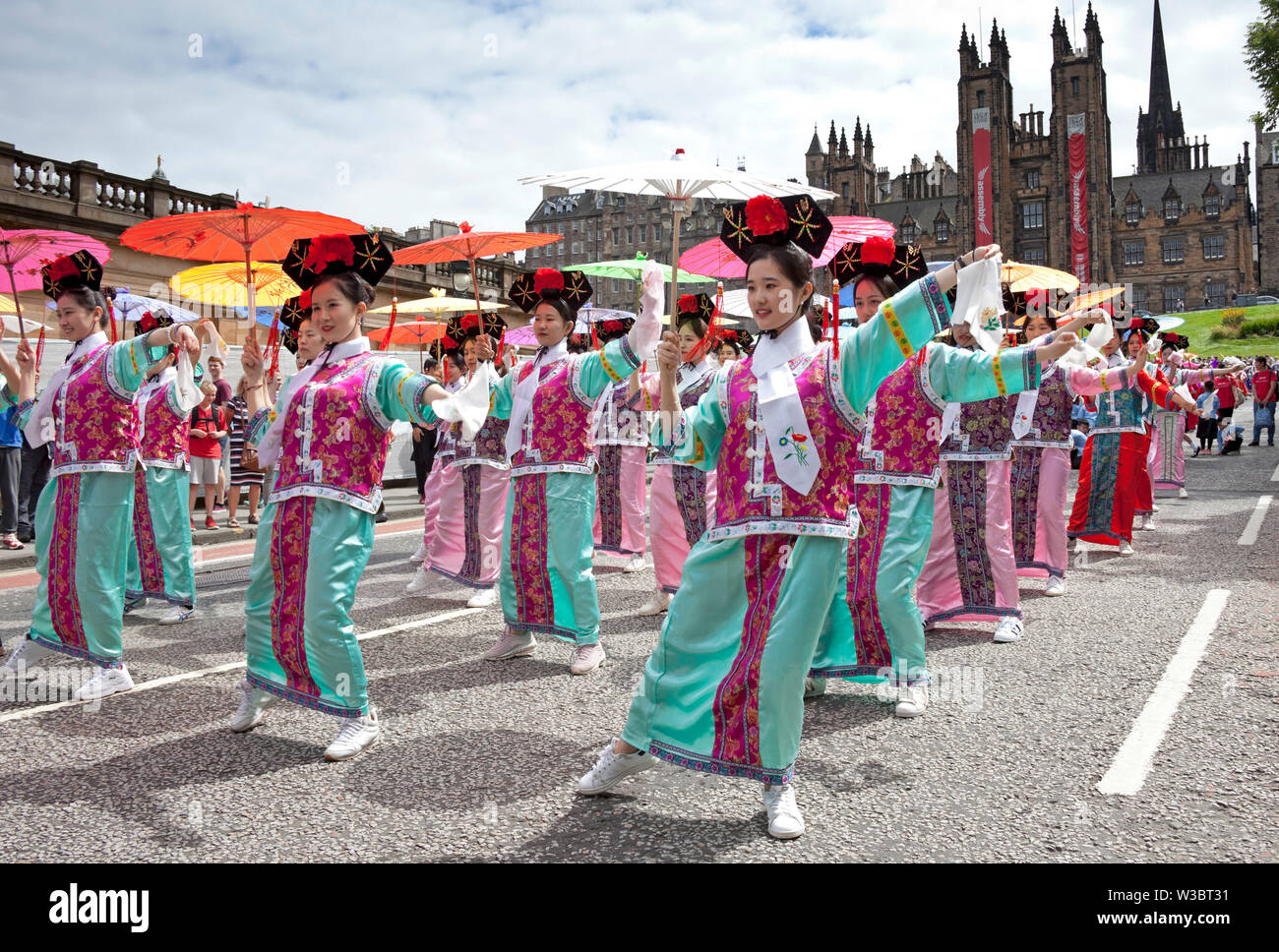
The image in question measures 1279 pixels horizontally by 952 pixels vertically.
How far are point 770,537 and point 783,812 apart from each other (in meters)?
0.87

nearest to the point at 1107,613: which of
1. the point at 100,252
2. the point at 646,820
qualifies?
the point at 646,820

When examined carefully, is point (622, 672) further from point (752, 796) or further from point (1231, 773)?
point (1231, 773)

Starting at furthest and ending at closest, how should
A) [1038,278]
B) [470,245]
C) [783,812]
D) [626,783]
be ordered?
[1038,278] < [470,245] < [626,783] < [783,812]

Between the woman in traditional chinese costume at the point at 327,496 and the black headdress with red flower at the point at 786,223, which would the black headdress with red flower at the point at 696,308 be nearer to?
the woman in traditional chinese costume at the point at 327,496

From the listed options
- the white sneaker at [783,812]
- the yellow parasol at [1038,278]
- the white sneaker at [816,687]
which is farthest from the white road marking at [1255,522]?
the white sneaker at [783,812]

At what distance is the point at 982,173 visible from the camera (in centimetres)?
7781

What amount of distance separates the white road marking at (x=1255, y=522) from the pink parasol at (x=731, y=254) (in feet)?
19.7

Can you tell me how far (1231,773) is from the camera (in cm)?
367

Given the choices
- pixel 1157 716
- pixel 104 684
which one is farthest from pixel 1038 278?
pixel 104 684

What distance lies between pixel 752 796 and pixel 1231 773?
175cm

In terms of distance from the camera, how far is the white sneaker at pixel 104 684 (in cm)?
487

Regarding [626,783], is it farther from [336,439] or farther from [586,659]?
[336,439]

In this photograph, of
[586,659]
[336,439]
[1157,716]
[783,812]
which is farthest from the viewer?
[586,659]

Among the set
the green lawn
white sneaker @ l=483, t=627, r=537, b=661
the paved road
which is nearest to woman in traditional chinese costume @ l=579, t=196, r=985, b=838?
the paved road
